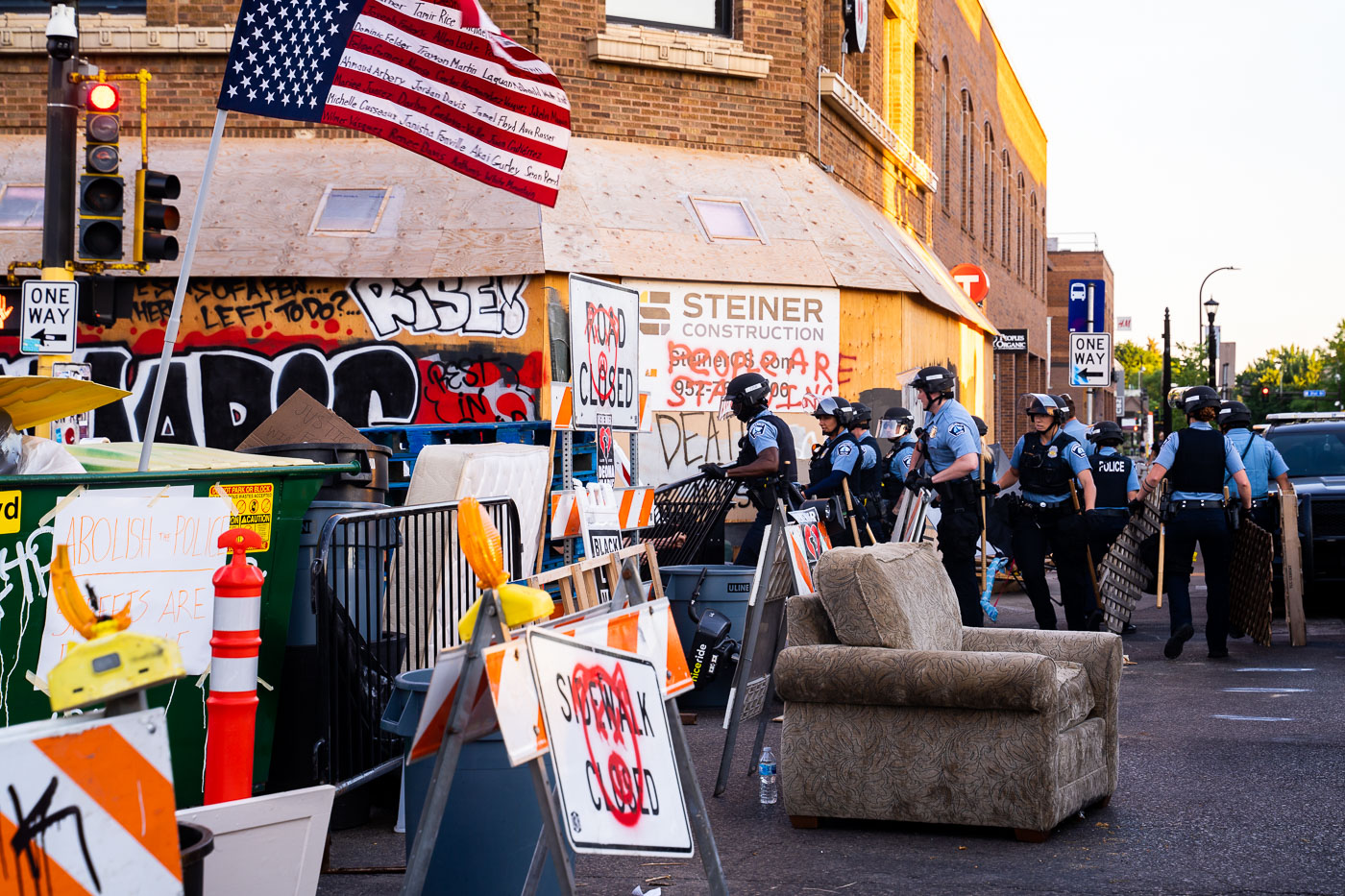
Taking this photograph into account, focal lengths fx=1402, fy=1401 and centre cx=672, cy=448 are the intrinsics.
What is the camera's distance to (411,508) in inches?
235

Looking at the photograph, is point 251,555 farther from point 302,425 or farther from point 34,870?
point 302,425

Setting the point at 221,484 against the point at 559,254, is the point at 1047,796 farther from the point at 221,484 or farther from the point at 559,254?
the point at 559,254

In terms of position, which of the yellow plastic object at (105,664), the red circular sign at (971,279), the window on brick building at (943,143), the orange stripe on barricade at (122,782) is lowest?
the orange stripe on barricade at (122,782)

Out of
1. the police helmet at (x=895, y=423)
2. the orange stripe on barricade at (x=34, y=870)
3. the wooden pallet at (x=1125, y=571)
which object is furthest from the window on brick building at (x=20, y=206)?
the orange stripe on barricade at (x=34, y=870)

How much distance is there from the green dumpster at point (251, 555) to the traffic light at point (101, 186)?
636 cm

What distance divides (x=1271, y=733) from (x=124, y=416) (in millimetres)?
11751

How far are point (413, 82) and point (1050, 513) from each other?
574 cm

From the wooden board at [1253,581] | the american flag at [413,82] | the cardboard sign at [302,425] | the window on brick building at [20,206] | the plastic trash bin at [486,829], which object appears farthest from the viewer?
the window on brick building at [20,206]

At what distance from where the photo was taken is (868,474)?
1223cm

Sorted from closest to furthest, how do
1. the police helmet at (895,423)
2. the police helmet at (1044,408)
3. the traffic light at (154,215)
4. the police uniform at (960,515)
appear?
the police uniform at (960,515) < the police helmet at (1044,408) < the traffic light at (154,215) < the police helmet at (895,423)

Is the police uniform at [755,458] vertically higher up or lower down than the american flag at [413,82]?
lower down

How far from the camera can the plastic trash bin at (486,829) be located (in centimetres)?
397

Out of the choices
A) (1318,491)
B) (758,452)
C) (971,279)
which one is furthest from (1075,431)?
(971,279)

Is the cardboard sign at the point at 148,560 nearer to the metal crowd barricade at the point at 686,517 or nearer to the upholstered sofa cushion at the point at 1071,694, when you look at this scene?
the upholstered sofa cushion at the point at 1071,694
